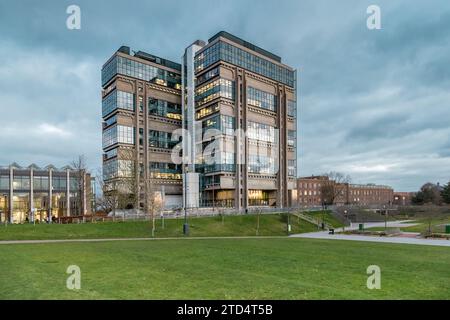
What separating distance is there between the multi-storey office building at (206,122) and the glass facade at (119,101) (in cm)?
24

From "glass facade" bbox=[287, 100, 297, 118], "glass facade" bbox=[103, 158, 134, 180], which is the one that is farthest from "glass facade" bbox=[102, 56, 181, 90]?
"glass facade" bbox=[287, 100, 297, 118]

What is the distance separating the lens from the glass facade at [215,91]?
81562 mm

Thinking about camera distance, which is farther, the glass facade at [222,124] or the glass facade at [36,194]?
the glass facade at [222,124]

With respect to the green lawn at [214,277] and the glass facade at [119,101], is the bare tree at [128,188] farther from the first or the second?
the green lawn at [214,277]

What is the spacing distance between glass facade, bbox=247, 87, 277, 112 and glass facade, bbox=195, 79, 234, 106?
563cm

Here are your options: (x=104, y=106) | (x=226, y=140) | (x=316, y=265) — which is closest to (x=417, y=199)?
(x=226, y=140)

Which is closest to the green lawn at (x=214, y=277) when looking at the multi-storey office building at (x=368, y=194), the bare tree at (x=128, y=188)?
the bare tree at (x=128, y=188)

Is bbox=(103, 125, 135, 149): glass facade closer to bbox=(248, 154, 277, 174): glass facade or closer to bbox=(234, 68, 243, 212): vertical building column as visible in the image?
bbox=(234, 68, 243, 212): vertical building column

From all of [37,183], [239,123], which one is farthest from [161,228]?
[37,183]

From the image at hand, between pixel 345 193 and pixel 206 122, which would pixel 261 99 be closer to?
pixel 206 122

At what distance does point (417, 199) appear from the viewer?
126 m

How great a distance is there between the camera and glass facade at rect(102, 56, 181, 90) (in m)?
82.3
